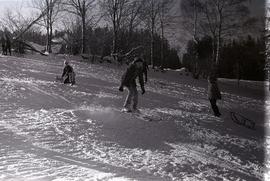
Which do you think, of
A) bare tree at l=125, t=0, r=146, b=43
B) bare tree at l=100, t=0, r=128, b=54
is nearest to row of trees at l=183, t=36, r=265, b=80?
bare tree at l=125, t=0, r=146, b=43

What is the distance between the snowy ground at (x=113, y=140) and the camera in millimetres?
8672

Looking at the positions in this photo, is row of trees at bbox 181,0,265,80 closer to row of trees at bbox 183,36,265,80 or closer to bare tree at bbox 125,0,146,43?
row of trees at bbox 183,36,265,80

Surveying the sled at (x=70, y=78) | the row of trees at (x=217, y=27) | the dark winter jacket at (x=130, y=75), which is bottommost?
the sled at (x=70, y=78)

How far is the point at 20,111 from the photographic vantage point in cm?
1366

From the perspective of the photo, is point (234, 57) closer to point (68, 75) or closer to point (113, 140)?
point (68, 75)

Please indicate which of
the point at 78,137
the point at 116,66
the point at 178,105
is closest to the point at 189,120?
the point at 178,105

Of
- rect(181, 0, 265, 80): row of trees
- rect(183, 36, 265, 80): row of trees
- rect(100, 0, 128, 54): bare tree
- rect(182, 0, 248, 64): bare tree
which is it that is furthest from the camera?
rect(183, 36, 265, 80): row of trees

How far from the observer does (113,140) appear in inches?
433

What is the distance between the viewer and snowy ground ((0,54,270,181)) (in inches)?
341

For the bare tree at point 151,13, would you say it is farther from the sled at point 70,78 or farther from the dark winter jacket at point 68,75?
the dark winter jacket at point 68,75

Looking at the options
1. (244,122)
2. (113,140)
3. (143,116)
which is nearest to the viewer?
(113,140)

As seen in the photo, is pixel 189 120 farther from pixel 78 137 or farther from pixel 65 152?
pixel 65 152

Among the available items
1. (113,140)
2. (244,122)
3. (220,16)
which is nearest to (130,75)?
(113,140)

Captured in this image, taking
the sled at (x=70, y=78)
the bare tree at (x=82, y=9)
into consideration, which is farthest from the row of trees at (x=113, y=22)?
the sled at (x=70, y=78)
